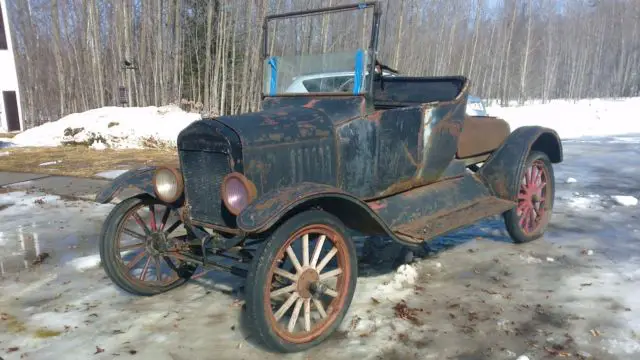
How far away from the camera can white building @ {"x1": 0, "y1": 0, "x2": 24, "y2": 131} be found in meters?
18.6

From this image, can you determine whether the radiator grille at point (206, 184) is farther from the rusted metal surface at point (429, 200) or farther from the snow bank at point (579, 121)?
the snow bank at point (579, 121)

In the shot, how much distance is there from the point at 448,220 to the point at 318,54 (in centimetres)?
175

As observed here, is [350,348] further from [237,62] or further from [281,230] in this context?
[237,62]

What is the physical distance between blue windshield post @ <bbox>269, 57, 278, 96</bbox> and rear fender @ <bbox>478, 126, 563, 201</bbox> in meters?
2.22

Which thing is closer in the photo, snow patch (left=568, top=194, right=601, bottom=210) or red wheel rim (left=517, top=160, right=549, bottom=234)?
red wheel rim (left=517, top=160, right=549, bottom=234)

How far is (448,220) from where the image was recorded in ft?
13.3

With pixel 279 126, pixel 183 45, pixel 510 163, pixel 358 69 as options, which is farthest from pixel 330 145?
pixel 183 45

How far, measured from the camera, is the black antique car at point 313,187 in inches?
119

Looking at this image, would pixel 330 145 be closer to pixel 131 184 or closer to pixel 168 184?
pixel 168 184

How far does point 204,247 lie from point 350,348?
1.16 m

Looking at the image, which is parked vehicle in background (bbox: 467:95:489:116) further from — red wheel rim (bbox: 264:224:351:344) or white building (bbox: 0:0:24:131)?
white building (bbox: 0:0:24:131)

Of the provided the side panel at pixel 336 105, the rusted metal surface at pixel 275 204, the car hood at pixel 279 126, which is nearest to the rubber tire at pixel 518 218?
the side panel at pixel 336 105

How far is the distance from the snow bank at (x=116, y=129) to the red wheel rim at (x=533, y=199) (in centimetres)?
1008

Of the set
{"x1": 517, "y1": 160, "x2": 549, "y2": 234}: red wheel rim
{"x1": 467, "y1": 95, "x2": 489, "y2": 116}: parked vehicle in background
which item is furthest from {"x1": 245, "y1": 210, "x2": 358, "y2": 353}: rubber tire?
{"x1": 467, "y1": 95, "x2": 489, "y2": 116}: parked vehicle in background
